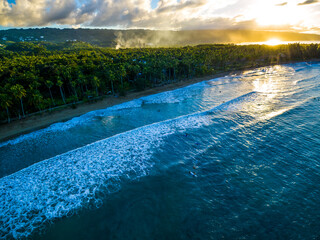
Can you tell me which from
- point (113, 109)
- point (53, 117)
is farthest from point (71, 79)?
point (113, 109)

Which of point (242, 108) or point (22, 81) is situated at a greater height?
point (22, 81)

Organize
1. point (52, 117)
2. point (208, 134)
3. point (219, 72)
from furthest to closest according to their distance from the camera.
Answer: point (219, 72) < point (52, 117) < point (208, 134)

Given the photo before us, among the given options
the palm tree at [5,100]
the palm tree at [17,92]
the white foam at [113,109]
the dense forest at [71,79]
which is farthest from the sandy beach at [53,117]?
the palm tree at [17,92]

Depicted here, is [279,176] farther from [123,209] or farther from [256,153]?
[123,209]

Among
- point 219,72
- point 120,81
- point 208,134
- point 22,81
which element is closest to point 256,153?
point 208,134

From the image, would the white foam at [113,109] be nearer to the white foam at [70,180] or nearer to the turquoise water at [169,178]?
the turquoise water at [169,178]

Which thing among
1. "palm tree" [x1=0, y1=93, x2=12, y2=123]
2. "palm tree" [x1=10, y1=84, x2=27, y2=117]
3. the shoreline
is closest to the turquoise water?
the shoreline

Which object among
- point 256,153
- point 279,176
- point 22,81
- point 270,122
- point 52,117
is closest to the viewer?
point 279,176
